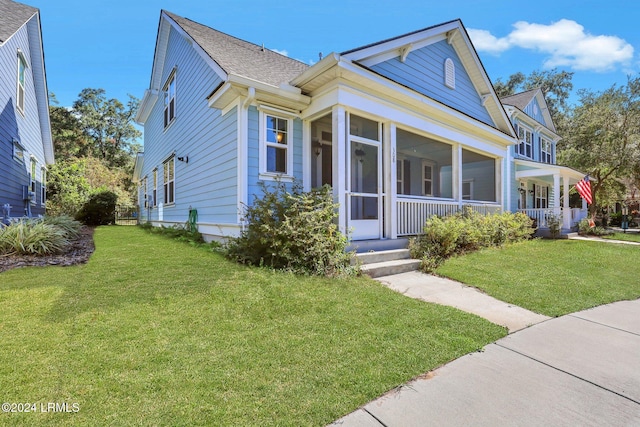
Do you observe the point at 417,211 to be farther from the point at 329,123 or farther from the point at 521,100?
the point at 521,100

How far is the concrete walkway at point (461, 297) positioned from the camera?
3.75 metres

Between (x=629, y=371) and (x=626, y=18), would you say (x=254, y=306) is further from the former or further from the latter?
(x=626, y=18)

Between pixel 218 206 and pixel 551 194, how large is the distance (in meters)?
21.4

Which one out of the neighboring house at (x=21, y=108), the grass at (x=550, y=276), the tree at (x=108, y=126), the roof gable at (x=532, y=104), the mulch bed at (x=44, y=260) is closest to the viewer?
the grass at (x=550, y=276)

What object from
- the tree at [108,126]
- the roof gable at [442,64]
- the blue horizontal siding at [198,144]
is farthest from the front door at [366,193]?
the tree at [108,126]

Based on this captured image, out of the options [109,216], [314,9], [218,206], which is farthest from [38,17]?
[218,206]

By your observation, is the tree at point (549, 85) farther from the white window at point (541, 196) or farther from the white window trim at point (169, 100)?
the white window trim at point (169, 100)

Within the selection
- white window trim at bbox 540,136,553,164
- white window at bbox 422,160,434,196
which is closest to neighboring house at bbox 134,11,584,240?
white window at bbox 422,160,434,196

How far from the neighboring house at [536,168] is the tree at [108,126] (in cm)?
3423

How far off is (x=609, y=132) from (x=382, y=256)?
1946cm

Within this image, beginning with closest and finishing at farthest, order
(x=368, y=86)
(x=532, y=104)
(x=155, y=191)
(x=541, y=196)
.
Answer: (x=368, y=86) < (x=155, y=191) < (x=532, y=104) < (x=541, y=196)

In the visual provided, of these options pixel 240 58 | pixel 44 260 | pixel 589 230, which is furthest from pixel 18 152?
pixel 589 230

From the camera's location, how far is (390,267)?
570 centimetres

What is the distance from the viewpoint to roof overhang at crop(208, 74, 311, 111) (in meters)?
5.77
